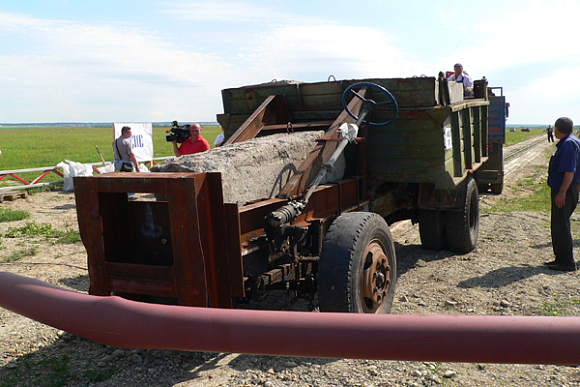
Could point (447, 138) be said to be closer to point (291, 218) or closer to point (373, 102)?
point (373, 102)

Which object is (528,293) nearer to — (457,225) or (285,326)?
(457,225)

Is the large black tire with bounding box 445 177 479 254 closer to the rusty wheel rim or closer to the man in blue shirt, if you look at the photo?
the man in blue shirt

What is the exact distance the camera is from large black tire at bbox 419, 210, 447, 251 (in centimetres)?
678

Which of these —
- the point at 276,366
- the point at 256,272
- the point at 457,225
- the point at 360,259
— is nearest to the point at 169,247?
the point at 256,272

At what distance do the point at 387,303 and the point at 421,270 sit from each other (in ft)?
6.59

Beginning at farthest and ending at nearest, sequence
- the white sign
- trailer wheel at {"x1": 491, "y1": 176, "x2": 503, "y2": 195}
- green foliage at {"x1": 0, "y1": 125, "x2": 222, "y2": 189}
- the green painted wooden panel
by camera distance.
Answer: green foliage at {"x1": 0, "y1": 125, "x2": 222, "y2": 189} → trailer wheel at {"x1": 491, "y1": 176, "x2": 503, "y2": 195} → the white sign → the green painted wooden panel

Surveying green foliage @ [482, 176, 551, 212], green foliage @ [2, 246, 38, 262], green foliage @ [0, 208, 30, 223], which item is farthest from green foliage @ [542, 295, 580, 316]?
green foliage @ [0, 208, 30, 223]

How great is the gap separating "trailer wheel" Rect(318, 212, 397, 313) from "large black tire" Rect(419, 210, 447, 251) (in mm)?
2671

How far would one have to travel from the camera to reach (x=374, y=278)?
13.3 feet

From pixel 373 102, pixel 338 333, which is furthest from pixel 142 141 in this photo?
pixel 338 333

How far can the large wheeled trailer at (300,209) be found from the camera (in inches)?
129

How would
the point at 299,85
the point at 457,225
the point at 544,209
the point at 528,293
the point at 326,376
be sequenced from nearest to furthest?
1. the point at 326,376
2. the point at 528,293
3. the point at 299,85
4. the point at 457,225
5. the point at 544,209

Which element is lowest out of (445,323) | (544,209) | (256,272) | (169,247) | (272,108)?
(544,209)

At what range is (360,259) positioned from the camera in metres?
3.79
